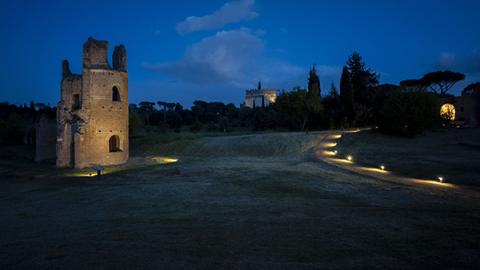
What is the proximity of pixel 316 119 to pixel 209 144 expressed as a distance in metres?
21.8

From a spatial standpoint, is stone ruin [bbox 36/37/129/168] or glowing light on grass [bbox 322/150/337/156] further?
glowing light on grass [bbox 322/150/337/156]

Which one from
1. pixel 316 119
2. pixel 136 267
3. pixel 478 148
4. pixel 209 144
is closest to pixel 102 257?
pixel 136 267

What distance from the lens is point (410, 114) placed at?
31.3m

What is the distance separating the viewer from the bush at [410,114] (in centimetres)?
3119

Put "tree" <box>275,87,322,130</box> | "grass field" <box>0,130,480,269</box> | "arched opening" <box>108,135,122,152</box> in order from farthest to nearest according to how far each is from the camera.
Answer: "tree" <box>275,87,322,130</box>
"arched opening" <box>108,135,122,152</box>
"grass field" <box>0,130,480,269</box>

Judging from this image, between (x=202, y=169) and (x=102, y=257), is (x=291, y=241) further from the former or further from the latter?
(x=202, y=169)

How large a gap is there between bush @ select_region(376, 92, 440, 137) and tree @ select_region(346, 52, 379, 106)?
1255 cm

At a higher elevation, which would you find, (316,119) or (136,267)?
(316,119)

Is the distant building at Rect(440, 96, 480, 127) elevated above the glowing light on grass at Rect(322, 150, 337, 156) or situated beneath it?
elevated above

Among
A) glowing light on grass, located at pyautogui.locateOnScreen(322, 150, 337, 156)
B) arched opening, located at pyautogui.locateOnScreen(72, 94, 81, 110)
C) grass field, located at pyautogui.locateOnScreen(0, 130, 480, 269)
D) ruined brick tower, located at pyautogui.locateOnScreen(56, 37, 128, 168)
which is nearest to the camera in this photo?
grass field, located at pyautogui.locateOnScreen(0, 130, 480, 269)

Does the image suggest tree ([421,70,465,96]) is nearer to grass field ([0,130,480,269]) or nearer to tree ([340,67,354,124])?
tree ([340,67,354,124])

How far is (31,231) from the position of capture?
6867 mm

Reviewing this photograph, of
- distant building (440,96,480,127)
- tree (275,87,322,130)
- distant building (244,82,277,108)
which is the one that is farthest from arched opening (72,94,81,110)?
distant building (244,82,277,108)

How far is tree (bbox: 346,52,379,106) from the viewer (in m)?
46.4
